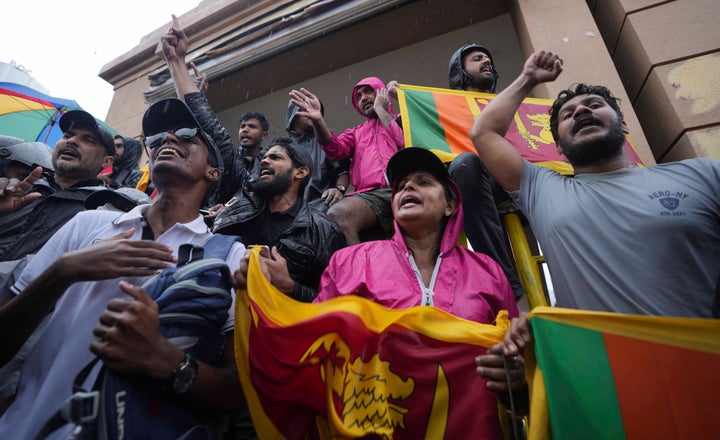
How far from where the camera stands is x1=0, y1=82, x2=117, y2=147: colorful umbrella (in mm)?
4340

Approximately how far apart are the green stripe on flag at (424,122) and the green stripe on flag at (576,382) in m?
2.00

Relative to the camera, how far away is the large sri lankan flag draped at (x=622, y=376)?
1104 millimetres

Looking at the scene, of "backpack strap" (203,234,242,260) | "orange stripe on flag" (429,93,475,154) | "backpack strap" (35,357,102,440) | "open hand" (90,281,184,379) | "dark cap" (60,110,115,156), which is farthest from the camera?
"orange stripe on flag" (429,93,475,154)

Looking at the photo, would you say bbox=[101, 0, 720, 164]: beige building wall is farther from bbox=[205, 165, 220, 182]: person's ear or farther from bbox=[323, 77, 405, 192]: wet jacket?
bbox=[205, 165, 220, 182]: person's ear

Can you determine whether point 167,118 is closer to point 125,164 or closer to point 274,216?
point 274,216

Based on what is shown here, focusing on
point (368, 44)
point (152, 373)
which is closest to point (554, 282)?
point (152, 373)

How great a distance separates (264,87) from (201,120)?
172 inches

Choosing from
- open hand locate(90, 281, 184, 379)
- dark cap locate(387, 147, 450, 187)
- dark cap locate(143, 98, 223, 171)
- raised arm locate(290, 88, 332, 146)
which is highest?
raised arm locate(290, 88, 332, 146)

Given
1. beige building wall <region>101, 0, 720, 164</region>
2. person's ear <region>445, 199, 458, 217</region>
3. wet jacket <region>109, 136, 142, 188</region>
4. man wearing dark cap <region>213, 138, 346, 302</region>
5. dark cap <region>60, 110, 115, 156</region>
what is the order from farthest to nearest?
wet jacket <region>109, 136, 142, 188</region>, beige building wall <region>101, 0, 720, 164</region>, dark cap <region>60, 110, 115, 156</region>, person's ear <region>445, 199, 458, 217</region>, man wearing dark cap <region>213, 138, 346, 302</region>

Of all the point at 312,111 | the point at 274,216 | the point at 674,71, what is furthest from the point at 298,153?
the point at 674,71

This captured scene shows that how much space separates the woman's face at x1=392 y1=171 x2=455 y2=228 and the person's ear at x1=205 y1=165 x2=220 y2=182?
1123 millimetres

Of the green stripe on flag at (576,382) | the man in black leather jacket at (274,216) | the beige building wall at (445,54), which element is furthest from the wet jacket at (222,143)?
the beige building wall at (445,54)

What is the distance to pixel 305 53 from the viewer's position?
622 cm

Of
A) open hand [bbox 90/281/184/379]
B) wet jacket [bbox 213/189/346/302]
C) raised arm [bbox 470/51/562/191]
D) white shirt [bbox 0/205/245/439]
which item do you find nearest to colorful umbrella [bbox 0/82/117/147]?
white shirt [bbox 0/205/245/439]
